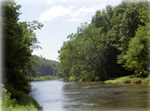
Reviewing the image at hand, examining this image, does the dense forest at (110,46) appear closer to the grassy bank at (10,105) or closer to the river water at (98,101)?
the river water at (98,101)

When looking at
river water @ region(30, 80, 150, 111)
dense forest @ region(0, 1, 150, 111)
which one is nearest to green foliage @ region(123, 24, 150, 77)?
dense forest @ region(0, 1, 150, 111)

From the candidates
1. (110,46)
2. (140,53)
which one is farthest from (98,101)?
(110,46)

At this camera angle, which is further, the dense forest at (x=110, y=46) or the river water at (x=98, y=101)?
the dense forest at (x=110, y=46)

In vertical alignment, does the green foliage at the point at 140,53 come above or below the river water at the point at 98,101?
above

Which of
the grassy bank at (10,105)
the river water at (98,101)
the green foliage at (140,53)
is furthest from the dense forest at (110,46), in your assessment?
the grassy bank at (10,105)

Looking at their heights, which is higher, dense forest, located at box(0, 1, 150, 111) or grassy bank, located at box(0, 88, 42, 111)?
dense forest, located at box(0, 1, 150, 111)

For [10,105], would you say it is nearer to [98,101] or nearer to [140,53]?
[98,101]

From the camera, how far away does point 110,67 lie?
57.5 m

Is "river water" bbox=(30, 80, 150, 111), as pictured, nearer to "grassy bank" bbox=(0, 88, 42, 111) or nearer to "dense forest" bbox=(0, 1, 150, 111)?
"grassy bank" bbox=(0, 88, 42, 111)

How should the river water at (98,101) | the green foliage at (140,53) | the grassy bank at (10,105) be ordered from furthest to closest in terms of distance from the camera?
the green foliage at (140,53) → the river water at (98,101) → the grassy bank at (10,105)

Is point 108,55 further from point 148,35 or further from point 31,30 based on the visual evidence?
point 31,30

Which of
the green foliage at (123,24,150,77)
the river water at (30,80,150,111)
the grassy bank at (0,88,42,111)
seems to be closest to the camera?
the grassy bank at (0,88,42,111)

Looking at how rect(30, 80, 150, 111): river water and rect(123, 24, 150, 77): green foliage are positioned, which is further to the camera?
rect(123, 24, 150, 77): green foliage

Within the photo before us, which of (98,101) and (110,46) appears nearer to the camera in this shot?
(98,101)
